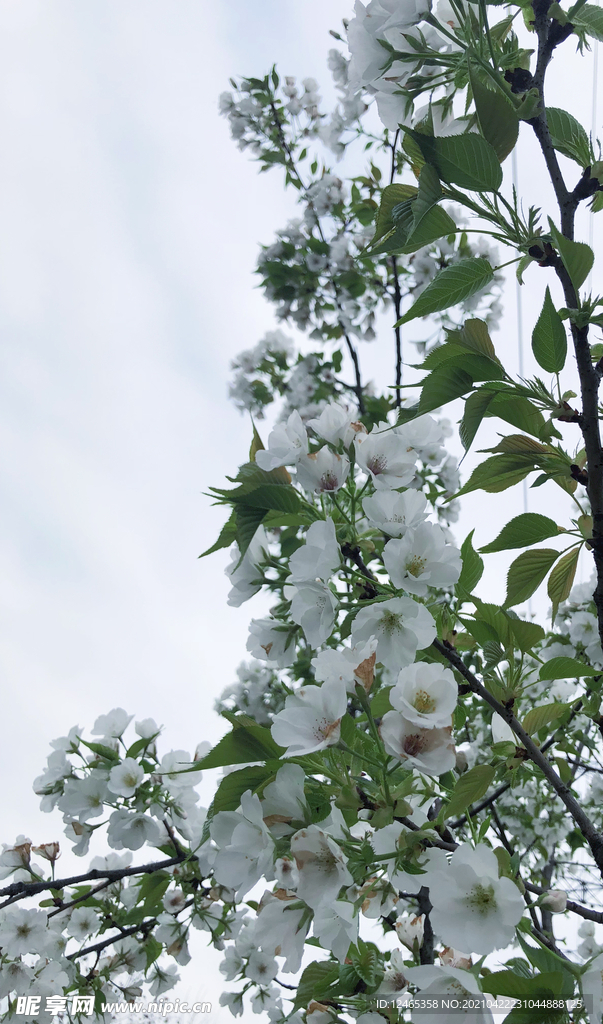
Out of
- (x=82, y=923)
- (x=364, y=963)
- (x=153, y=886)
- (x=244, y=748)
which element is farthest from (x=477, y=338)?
(x=82, y=923)

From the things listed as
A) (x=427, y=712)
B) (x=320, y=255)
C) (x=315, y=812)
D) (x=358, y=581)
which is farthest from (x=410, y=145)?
(x=320, y=255)

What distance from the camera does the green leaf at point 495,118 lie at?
0.65 meters

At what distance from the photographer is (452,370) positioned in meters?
0.73

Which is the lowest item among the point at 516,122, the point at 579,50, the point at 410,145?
the point at 516,122

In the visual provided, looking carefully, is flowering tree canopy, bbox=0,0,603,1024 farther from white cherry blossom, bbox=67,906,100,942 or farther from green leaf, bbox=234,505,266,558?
white cherry blossom, bbox=67,906,100,942

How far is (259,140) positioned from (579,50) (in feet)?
9.24

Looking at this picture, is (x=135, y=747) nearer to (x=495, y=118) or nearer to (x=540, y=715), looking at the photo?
(x=540, y=715)

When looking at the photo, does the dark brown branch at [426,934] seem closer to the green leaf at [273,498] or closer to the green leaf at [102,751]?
the green leaf at [102,751]

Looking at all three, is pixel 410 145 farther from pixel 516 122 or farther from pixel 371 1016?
pixel 371 1016

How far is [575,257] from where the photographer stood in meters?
0.69

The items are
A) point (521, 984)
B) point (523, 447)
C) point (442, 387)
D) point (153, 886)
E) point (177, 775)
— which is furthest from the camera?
point (177, 775)

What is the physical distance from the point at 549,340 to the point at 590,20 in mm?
432

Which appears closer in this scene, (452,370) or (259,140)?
(452,370)

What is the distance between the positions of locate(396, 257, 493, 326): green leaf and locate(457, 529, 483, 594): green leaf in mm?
310
